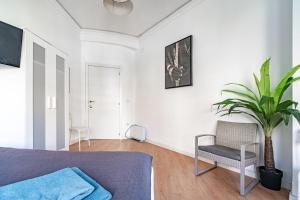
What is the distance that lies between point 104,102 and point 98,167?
3922 mm

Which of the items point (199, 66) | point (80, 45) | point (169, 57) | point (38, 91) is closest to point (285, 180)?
point (199, 66)

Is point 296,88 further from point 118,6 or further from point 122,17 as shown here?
point 122,17

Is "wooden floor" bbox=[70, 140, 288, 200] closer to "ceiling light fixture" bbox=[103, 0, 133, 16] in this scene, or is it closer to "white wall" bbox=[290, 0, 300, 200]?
"white wall" bbox=[290, 0, 300, 200]

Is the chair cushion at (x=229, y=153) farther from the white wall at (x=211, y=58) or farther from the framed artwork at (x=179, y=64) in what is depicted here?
the framed artwork at (x=179, y=64)

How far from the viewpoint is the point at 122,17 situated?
12.9ft

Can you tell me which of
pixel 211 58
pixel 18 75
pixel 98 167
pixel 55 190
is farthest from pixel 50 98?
pixel 211 58

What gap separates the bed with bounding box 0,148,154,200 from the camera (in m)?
0.82

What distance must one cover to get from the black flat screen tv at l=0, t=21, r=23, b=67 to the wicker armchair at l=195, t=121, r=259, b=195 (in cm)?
258

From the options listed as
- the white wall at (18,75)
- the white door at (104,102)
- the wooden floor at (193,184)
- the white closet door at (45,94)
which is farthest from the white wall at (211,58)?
the white wall at (18,75)

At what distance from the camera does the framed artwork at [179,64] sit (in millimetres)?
3239

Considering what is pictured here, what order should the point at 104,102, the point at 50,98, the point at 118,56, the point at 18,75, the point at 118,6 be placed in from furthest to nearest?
the point at 118,56 < the point at 104,102 < the point at 50,98 < the point at 118,6 < the point at 18,75

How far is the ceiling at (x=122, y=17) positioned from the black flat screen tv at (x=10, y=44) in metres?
1.63

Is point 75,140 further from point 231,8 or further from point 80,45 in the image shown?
point 231,8

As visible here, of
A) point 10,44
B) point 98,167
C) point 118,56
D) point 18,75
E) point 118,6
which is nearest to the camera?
point 98,167
